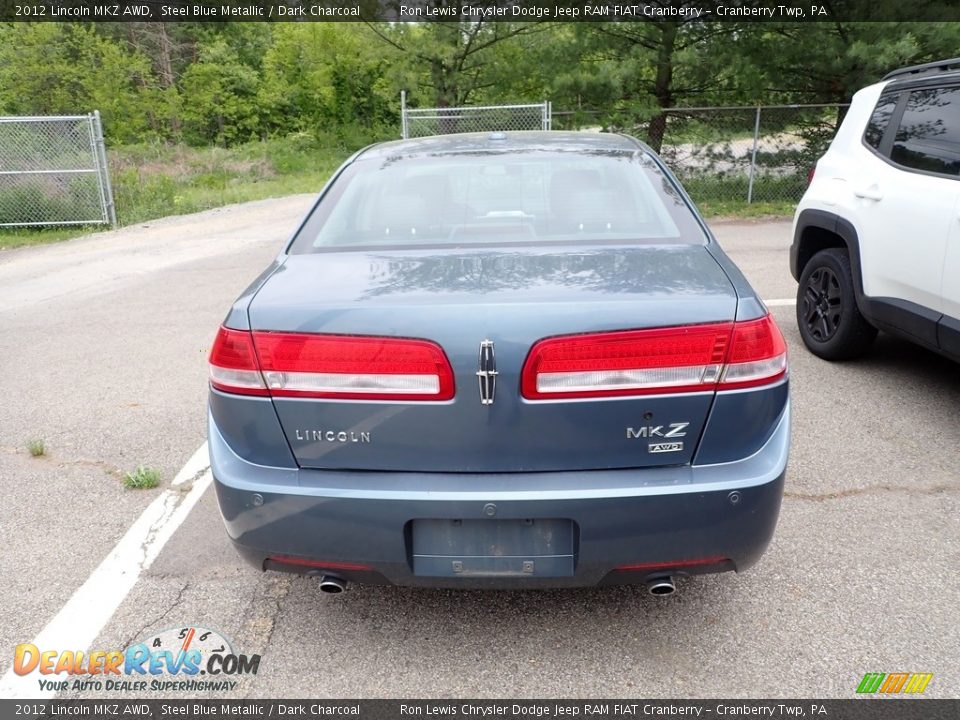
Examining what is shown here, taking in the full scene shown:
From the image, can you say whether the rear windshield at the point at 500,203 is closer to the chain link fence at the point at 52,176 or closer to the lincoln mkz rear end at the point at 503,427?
the lincoln mkz rear end at the point at 503,427

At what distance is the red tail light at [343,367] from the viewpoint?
2.07 m

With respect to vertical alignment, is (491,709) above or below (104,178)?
below

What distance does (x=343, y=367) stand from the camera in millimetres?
2113

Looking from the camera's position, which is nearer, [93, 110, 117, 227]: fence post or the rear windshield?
the rear windshield

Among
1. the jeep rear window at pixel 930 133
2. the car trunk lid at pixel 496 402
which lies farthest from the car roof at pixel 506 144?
the jeep rear window at pixel 930 133

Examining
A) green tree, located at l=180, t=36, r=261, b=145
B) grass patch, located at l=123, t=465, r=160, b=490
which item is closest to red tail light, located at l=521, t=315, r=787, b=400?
grass patch, located at l=123, t=465, r=160, b=490

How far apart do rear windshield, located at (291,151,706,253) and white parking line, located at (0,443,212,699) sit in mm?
1428

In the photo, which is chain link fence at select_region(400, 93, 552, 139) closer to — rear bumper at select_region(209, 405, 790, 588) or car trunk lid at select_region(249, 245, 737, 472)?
car trunk lid at select_region(249, 245, 737, 472)

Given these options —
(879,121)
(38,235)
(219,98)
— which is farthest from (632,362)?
(219,98)

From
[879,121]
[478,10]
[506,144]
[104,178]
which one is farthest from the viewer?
[478,10]

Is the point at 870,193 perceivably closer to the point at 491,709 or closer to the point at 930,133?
the point at 930,133

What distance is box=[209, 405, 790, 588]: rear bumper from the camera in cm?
208

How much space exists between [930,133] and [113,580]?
464cm

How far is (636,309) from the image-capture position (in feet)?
6.90
